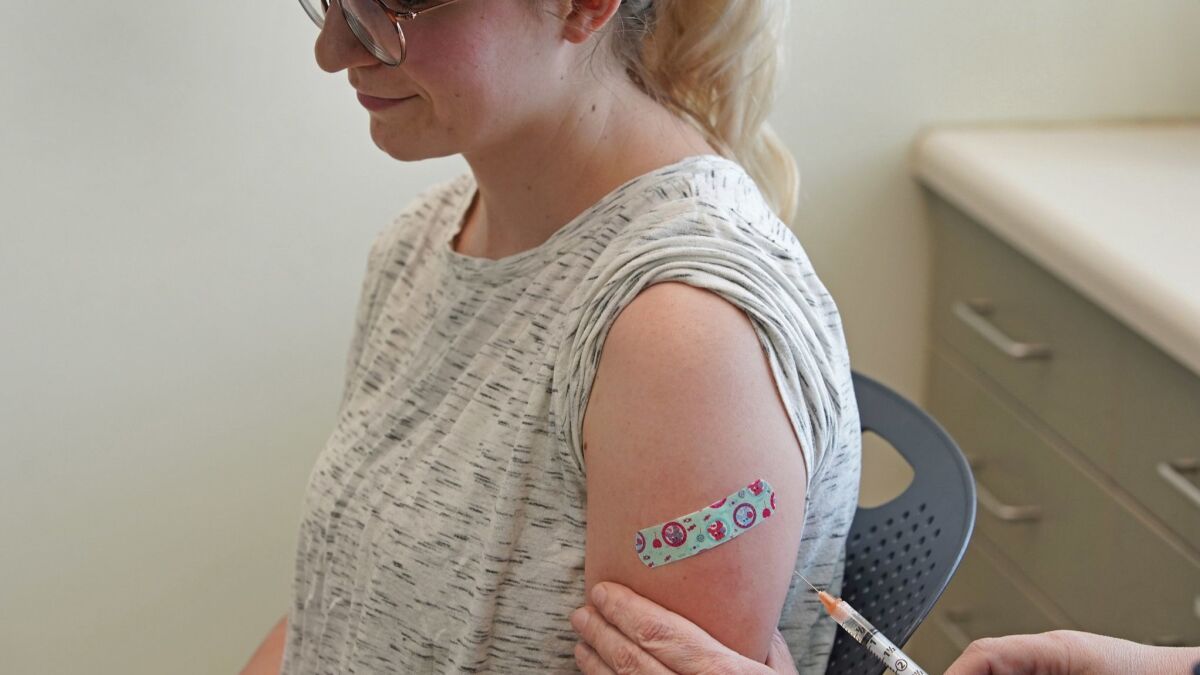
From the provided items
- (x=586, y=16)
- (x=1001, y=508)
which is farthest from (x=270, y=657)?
(x=1001, y=508)

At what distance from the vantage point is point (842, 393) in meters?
1.07

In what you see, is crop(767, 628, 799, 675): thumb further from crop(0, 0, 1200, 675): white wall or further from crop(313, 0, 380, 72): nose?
crop(0, 0, 1200, 675): white wall

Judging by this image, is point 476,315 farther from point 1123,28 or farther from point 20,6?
point 1123,28

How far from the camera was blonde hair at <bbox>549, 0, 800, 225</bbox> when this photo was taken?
1.21 meters

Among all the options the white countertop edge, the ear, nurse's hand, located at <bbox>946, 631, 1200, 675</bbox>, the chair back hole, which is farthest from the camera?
the chair back hole

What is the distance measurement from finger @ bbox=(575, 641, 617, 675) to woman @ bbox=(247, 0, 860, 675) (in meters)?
0.04

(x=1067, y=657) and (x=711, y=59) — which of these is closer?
(x=1067, y=657)

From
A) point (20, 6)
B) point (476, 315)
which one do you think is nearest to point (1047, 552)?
point (476, 315)

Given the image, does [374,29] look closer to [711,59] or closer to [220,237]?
[711,59]

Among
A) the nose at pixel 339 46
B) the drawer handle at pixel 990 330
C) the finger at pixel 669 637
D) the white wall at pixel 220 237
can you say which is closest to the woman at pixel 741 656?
the finger at pixel 669 637

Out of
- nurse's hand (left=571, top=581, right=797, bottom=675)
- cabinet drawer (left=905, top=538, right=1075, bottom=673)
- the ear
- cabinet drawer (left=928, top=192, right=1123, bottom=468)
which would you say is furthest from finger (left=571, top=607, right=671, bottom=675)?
cabinet drawer (left=905, top=538, right=1075, bottom=673)

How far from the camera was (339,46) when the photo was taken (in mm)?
1099

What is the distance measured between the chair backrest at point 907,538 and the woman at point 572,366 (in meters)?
0.05

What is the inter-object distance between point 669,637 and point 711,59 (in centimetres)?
57
